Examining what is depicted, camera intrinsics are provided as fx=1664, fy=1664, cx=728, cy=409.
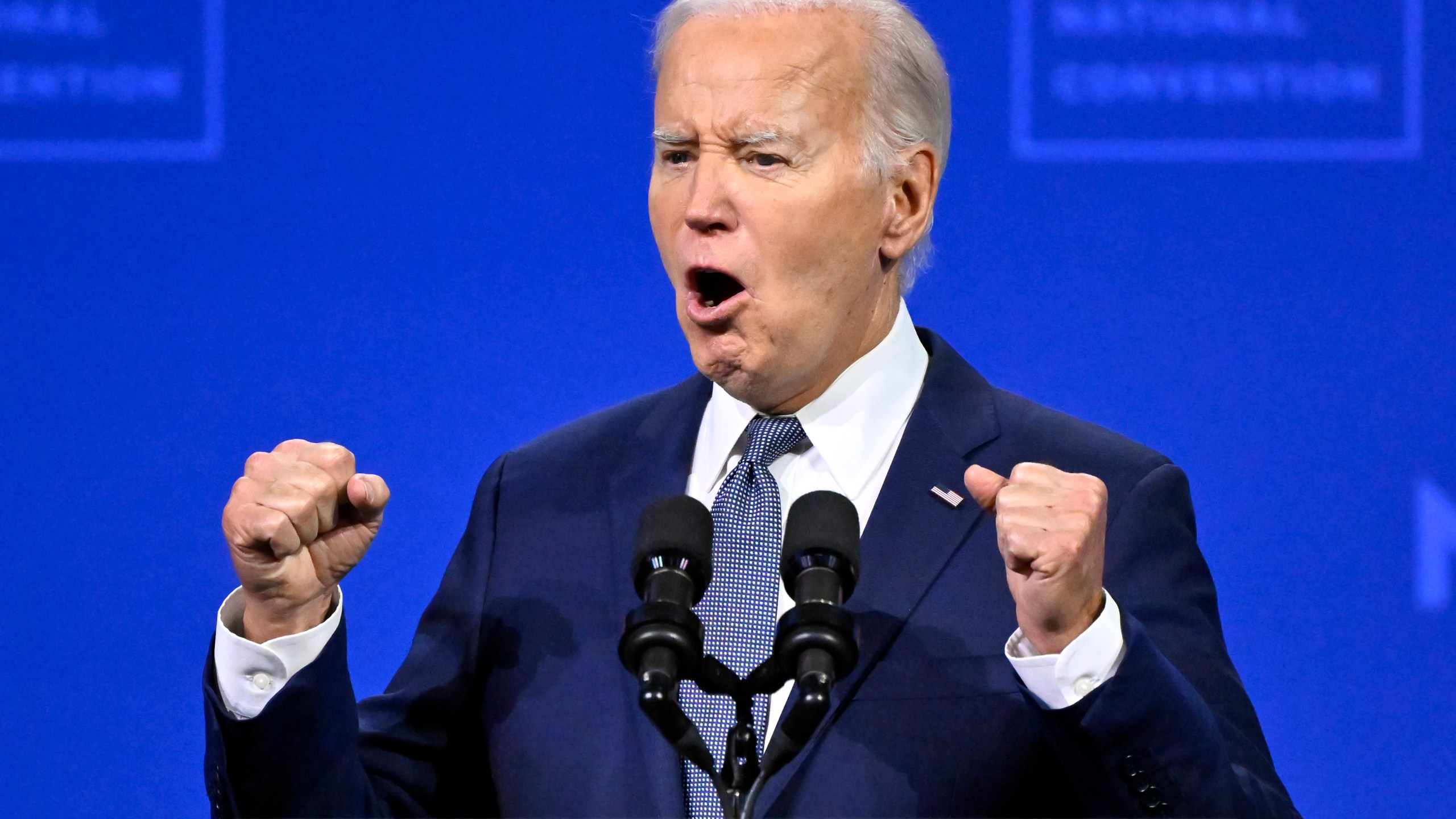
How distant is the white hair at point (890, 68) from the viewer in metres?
1.98

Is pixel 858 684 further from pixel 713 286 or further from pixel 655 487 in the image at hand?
pixel 713 286

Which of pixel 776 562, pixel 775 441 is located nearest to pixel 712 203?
pixel 775 441

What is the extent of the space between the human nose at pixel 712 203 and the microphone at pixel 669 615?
503 millimetres

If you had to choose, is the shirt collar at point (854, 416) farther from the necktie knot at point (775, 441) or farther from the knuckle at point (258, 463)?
the knuckle at point (258, 463)

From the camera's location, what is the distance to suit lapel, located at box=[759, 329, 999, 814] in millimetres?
1802

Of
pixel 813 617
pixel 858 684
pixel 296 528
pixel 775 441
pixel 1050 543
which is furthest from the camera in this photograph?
pixel 775 441

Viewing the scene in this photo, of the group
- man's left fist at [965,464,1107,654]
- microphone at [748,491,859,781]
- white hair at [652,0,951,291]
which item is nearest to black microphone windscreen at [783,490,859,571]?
microphone at [748,491,859,781]

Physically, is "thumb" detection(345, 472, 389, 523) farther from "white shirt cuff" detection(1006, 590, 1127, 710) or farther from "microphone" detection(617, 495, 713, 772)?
"white shirt cuff" detection(1006, 590, 1127, 710)

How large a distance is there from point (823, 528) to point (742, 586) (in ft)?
1.57

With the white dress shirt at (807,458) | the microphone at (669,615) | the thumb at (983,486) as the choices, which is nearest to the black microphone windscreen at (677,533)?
the microphone at (669,615)

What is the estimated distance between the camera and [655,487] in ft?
6.60

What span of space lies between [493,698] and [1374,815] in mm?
1603

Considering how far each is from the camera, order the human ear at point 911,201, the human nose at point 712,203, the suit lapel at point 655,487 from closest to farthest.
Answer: the suit lapel at point 655,487 → the human nose at point 712,203 → the human ear at point 911,201

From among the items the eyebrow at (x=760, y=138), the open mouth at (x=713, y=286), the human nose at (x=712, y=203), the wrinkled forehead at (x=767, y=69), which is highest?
the wrinkled forehead at (x=767, y=69)
